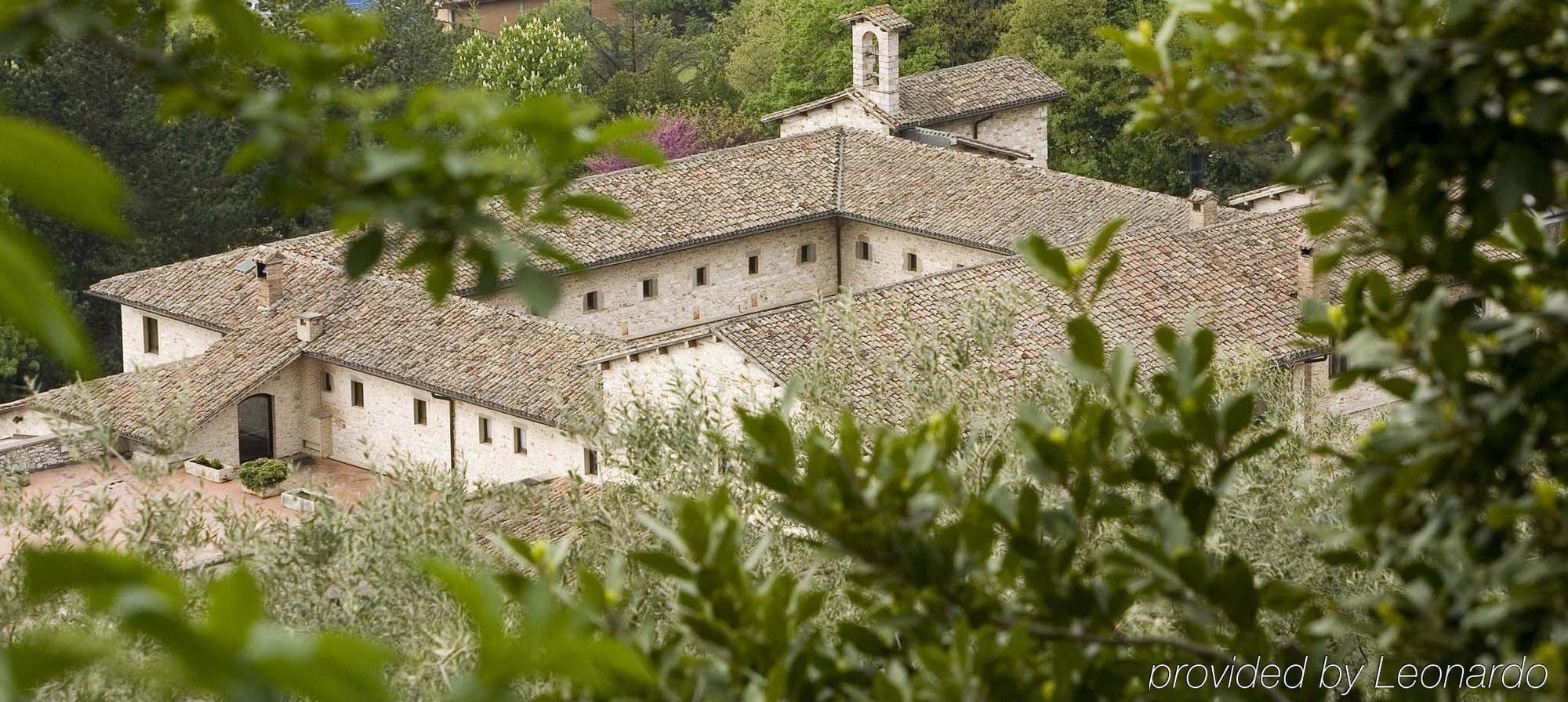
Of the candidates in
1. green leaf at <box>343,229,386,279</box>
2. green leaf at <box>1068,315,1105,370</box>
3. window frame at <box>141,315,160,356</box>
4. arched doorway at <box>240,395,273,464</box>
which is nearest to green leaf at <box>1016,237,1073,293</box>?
green leaf at <box>1068,315,1105,370</box>

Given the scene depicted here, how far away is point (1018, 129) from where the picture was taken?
1547 inches

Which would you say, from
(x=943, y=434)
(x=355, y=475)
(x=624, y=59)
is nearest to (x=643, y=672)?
(x=943, y=434)

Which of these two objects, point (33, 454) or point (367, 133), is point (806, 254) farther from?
point (367, 133)

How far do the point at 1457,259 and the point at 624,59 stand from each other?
183 feet

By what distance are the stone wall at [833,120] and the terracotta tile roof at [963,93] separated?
0.12m

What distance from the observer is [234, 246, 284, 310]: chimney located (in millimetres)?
28469

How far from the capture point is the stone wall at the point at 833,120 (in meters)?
36.3

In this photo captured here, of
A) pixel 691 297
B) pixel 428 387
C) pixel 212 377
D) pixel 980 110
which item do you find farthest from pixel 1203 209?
pixel 212 377

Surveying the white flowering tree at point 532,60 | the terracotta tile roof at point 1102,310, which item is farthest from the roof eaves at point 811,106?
the terracotta tile roof at point 1102,310

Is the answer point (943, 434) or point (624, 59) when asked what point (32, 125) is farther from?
point (624, 59)

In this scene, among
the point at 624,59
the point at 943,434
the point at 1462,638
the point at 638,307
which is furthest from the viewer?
the point at 624,59

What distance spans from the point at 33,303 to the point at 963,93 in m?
37.0

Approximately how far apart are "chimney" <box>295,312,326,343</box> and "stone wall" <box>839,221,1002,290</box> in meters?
8.46

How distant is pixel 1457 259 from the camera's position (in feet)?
10.8
